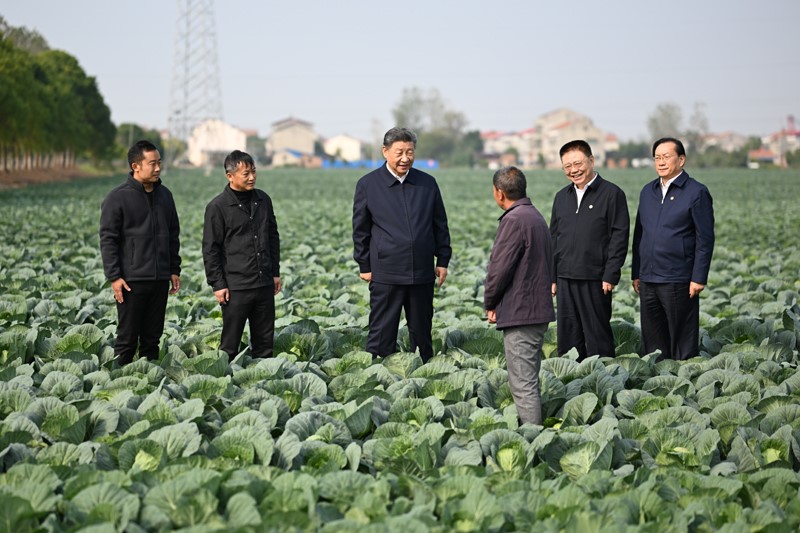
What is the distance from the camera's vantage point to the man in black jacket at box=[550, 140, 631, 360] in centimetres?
586

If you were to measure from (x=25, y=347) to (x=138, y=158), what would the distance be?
4.76 feet

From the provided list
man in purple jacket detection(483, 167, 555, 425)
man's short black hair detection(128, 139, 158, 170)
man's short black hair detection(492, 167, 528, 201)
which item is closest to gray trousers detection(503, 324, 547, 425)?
man in purple jacket detection(483, 167, 555, 425)

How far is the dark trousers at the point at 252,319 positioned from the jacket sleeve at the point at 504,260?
6.03ft

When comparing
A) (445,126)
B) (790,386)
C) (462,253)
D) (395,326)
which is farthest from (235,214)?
(445,126)

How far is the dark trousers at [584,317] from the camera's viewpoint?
5.99 m

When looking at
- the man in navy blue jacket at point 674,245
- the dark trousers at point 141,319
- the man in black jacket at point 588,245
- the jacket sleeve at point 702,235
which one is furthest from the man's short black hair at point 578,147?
the dark trousers at point 141,319

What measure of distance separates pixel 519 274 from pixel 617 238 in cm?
149

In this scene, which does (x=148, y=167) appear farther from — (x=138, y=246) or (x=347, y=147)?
(x=347, y=147)

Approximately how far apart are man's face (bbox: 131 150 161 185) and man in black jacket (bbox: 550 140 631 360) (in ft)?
8.35

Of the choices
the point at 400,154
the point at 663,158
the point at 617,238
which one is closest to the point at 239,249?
the point at 400,154

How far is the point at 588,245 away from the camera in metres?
5.92

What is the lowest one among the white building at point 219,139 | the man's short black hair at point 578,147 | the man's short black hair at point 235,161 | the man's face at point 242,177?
the man's face at point 242,177

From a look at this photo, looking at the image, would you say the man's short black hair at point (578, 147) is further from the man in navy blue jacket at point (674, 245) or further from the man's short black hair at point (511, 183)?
the man's short black hair at point (511, 183)

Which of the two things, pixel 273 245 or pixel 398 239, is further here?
pixel 273 245
